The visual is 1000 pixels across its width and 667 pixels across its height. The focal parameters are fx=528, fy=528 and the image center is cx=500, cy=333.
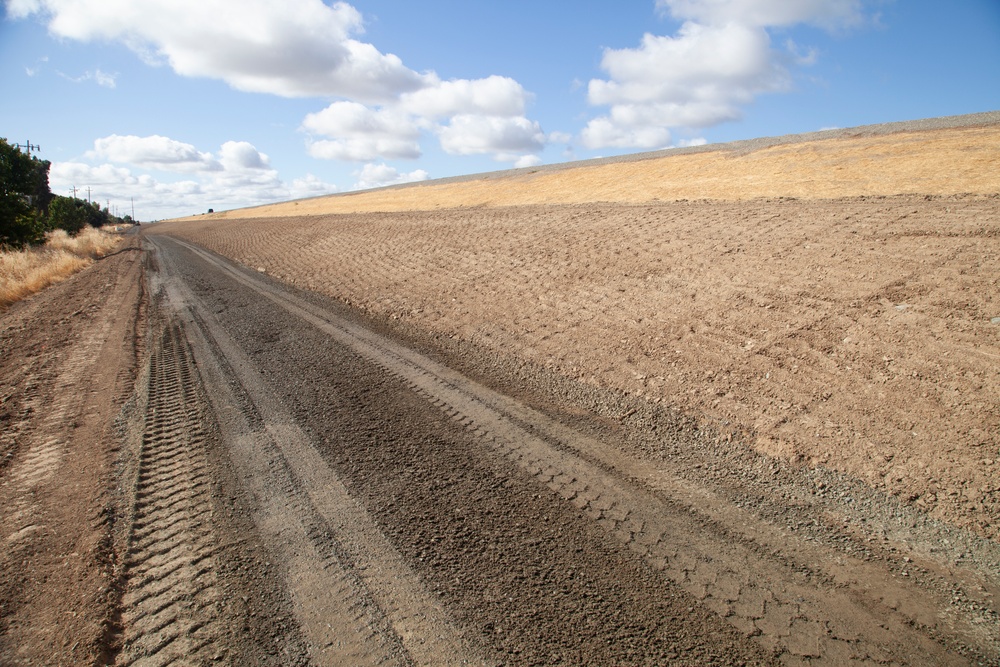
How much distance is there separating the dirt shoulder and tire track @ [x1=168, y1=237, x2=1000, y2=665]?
2.89 meters

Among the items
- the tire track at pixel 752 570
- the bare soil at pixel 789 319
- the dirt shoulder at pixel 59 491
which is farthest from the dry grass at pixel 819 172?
the dirt shoulder at pixel 59 491

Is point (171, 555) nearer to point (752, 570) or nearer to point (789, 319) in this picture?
point (752, 570)

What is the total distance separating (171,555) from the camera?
10.7ft

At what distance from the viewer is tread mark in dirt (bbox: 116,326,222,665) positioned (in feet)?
8.62

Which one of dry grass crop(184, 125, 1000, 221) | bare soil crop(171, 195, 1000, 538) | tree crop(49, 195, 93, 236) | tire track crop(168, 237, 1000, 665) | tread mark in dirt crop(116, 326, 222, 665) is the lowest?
tire track crop(168, 237, 1000, 665)

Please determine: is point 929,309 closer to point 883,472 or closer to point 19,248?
point 883,472

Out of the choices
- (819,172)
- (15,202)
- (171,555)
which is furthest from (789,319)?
(15,202)

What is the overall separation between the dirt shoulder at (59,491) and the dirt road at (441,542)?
0.06 ft

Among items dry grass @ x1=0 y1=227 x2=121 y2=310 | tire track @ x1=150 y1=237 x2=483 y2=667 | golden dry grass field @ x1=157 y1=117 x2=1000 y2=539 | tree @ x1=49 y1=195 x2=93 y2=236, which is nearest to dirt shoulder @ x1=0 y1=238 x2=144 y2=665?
tire track @ x1=150 y1=237 x2=483 y2=667

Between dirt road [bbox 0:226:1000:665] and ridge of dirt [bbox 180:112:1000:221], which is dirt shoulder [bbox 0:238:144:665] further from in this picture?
ridge of dirt [bbox 180:112:1000:221]

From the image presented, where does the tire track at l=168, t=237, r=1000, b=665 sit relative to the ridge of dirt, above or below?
below

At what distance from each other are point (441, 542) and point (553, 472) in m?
1.20

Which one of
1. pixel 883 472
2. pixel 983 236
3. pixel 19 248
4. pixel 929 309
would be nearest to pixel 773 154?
pixel 983 236

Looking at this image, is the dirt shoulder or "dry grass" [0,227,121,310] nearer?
the dirt shoulder
